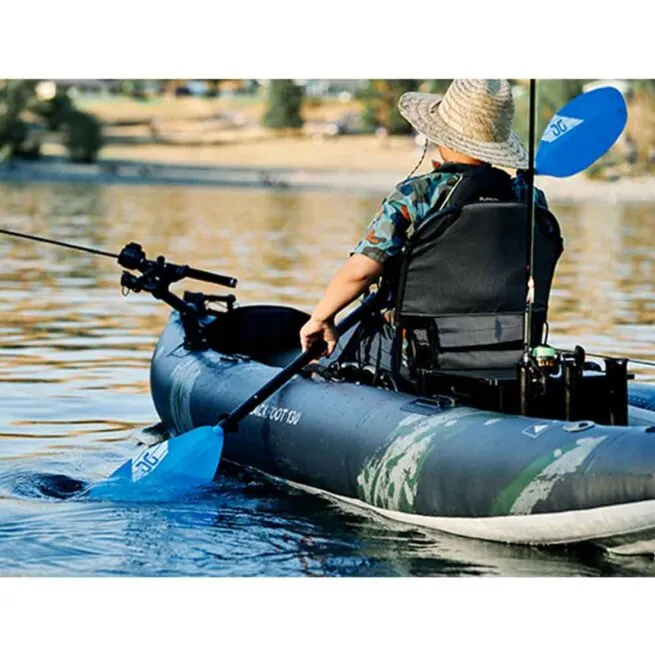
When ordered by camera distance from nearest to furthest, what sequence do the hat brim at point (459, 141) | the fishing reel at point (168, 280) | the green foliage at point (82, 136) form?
the hat brim at point (459, 141) < the fishing reel at point (168, 280) < the green foliage at point (82, 136)

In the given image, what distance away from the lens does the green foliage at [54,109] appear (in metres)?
32.5

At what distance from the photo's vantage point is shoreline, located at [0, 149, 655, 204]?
30.8m

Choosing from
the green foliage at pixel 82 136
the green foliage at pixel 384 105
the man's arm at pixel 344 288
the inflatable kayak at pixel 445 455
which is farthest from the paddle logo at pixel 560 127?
the green foliage at pixel 82 136

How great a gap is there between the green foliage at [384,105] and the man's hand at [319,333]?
25057 mm

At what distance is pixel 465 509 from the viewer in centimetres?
603

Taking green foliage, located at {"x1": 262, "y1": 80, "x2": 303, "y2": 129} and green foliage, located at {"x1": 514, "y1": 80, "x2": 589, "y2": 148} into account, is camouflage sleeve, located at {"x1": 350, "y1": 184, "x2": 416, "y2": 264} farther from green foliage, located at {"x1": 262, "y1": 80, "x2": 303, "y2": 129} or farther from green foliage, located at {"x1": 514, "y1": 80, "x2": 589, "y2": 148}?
green foliage, located at {"x1": 262, "y1": 80, "x2": 303, "y2": 129}

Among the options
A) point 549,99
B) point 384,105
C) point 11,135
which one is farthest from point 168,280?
point 384,105

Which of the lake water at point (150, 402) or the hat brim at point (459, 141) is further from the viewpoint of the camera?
the hat brim at point (459, 141)

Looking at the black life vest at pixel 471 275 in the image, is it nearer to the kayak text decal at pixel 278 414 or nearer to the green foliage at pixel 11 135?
the kayak text decal at pixel 278 414
